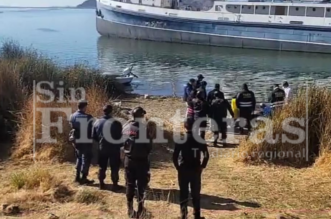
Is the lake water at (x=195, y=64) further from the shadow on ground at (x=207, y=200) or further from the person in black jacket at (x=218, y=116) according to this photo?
the shadow on ground at (x=207, y=200)

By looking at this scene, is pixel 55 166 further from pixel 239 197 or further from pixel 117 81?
pixel 117 81

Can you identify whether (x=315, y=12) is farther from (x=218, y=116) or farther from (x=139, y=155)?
(x=139, y=155)

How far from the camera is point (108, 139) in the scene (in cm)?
758

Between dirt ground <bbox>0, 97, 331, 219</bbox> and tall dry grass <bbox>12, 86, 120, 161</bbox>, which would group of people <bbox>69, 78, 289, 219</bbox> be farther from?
tall dry grass <bbox>12, 86, 120, 161</bbox>

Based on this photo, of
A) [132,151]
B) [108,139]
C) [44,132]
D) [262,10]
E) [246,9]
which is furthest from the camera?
[246,9]

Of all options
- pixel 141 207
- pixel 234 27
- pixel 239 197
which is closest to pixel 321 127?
pixel 239 197

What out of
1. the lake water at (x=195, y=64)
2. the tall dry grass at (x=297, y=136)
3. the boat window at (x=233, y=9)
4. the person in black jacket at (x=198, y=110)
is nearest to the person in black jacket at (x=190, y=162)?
the tall dry grass at (x=297, y=136)

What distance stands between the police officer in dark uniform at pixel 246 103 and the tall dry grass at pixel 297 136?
1.86 m

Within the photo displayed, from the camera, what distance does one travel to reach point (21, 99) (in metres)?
12.1

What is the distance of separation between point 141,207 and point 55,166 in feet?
10.9

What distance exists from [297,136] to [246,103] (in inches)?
91.1

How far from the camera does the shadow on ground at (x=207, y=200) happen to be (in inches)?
283

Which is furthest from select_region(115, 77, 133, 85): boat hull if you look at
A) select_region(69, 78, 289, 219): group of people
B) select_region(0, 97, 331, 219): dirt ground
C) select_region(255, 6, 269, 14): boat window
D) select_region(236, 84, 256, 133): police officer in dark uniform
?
select_region(255, 6, 269, 14): boat window

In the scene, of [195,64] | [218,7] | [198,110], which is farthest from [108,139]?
[218,7]
